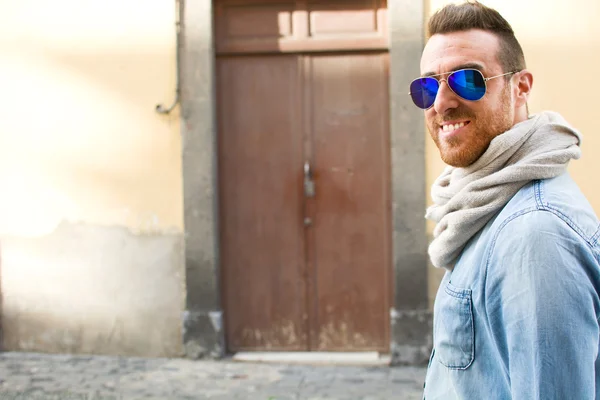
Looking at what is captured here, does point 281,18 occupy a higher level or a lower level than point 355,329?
higher

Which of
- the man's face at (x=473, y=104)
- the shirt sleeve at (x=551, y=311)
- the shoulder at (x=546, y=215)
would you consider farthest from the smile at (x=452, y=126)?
the shirt sleeve at (x=551, y=311)

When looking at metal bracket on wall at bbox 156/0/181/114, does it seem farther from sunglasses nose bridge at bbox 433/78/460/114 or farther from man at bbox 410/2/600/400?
sunglasses nose bridge at bbox 433/78/460/114

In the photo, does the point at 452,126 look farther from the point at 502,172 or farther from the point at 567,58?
the point at 567,58

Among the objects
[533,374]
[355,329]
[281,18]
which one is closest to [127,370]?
[355,329]

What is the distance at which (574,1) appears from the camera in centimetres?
542

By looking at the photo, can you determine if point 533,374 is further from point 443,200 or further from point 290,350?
point 290,350

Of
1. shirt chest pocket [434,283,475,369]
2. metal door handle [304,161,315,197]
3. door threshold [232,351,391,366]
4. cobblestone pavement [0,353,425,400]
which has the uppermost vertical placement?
metal door handle [304,161,315,197]

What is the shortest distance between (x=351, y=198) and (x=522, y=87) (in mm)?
4276

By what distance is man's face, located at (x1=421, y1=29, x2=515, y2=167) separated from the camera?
1.48 meters

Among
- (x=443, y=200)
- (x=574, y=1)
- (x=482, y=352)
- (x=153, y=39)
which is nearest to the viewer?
(x=482, y=352)

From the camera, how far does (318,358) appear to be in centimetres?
584

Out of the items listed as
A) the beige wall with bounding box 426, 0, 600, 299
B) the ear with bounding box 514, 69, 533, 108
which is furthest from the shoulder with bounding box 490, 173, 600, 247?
the beige wall with bounding box 426, 0, 600, 299

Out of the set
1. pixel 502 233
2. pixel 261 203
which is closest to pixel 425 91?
pixel 502 233

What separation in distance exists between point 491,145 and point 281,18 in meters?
4.62
